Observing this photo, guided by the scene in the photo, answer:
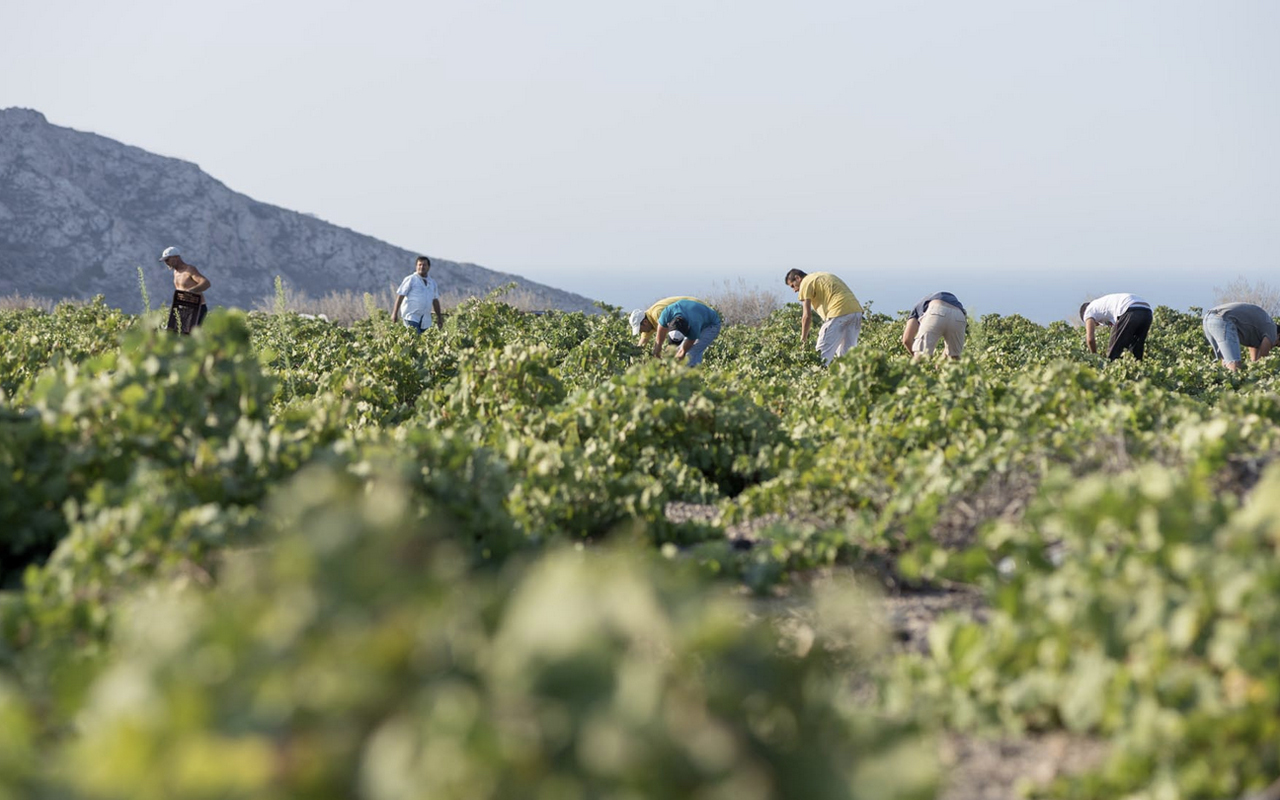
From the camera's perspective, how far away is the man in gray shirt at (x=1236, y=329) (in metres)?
10.6

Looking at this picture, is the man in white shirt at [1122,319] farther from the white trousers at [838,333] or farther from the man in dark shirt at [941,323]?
the white trousers at [838,333]

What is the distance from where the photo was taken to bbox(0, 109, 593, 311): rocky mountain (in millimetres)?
59031

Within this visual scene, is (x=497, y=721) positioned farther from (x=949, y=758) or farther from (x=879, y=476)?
(x=879, y=476)

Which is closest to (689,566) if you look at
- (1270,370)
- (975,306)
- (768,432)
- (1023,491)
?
(1023,491)

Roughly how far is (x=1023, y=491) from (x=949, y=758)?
1706 millimetres

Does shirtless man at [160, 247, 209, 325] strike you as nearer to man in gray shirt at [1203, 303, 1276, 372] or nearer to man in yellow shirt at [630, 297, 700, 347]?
man in yellow shirt at [630, 297, 700, 347]

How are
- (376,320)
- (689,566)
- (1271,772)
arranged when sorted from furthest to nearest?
(376,320) < (689,566) < (1271,772)

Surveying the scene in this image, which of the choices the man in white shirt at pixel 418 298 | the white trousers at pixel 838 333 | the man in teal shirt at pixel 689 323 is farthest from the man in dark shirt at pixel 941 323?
the man in white shirt at pixel 418 298

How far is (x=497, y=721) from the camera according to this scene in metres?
1.32

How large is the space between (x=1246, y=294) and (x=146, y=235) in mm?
61684

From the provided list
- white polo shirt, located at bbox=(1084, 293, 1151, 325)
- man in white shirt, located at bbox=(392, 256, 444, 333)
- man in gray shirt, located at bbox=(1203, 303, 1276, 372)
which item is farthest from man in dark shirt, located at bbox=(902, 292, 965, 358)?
man in white shirt, located at bbox=(392, 256, 444, 333)

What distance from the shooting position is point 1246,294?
28.3 m

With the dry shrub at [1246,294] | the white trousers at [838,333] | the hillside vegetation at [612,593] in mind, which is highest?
the dry shrub at [1246,294]

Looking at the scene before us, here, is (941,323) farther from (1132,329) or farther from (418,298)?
(418,298)
